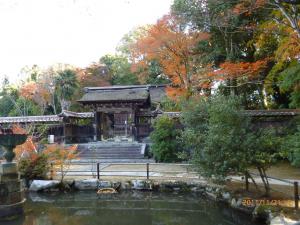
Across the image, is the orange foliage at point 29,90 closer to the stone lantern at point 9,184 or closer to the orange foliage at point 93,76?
the orange foliage at point 93,76

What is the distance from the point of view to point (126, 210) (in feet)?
36.4

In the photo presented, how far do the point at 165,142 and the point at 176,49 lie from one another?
7.40 meters

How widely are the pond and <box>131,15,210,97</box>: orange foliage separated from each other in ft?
39.2

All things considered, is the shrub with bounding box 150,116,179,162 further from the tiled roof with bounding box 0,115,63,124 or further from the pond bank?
the tiled roof with bounding box 0,115,63,124

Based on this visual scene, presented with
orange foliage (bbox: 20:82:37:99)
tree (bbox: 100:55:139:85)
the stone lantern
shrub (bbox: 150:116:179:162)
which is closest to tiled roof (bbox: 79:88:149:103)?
shrub (bbox: 150:116:179:162)

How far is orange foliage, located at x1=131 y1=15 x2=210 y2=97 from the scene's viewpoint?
2336cm

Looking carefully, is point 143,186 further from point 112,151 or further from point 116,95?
point 116,95

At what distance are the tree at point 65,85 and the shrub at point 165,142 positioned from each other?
17.5m

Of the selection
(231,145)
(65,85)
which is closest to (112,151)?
(65,85)

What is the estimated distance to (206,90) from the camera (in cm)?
2711

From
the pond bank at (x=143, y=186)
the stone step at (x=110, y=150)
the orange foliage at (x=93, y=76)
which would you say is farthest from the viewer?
the orange foliage at (x=93, y=76)

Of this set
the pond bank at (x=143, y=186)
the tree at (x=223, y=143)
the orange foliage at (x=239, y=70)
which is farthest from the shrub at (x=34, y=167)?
the orange foliage at (x=239, y=70)

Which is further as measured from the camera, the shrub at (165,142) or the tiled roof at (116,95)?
the tiled roof at (116,95)

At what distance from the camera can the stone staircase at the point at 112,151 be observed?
2344 centimetres
